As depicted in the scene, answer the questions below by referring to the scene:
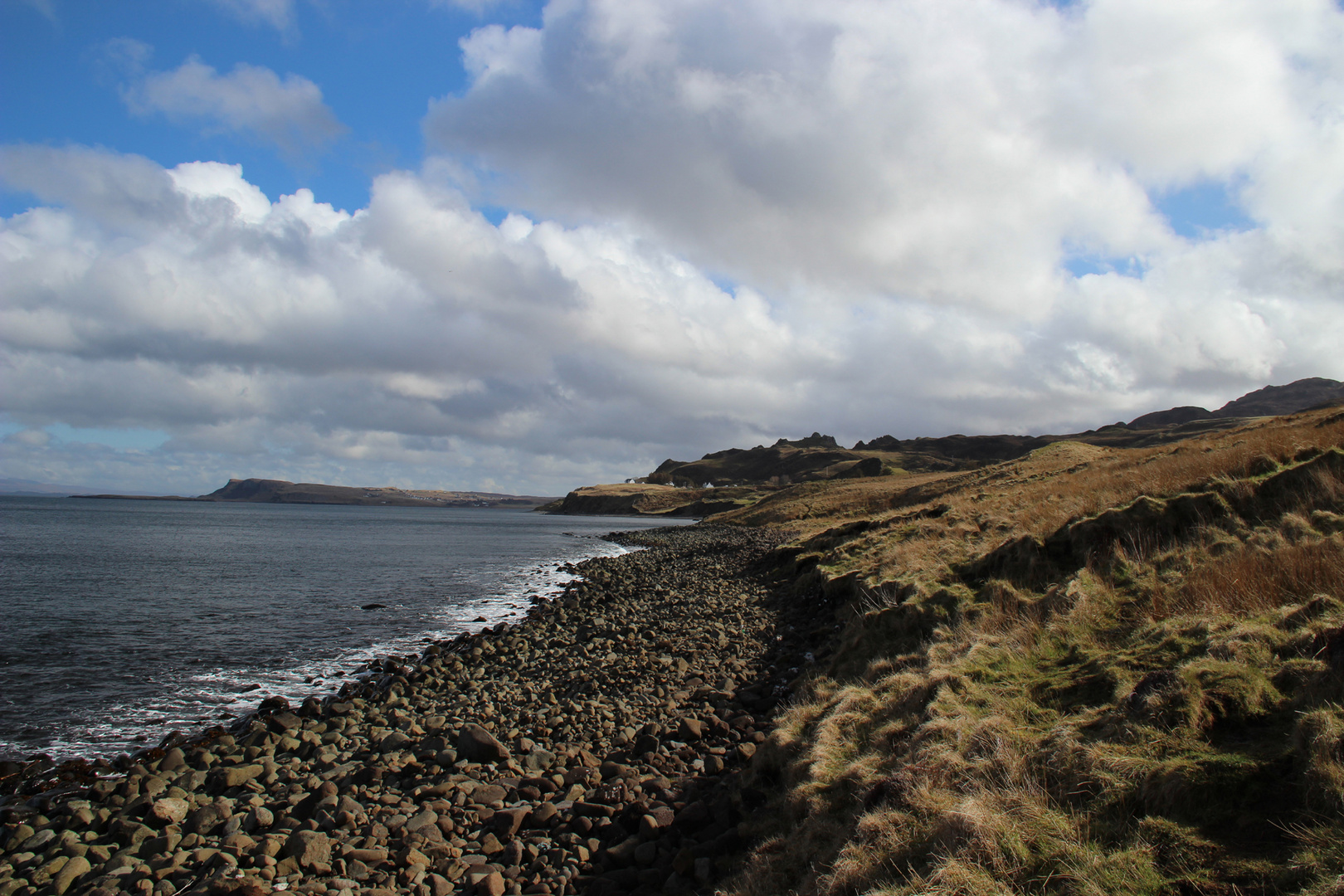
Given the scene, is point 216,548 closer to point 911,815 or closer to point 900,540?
point 900,540

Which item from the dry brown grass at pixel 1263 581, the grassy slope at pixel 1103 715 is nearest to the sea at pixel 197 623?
the grassy slope at pixel 1103 715

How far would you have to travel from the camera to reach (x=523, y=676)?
1962 centimetres

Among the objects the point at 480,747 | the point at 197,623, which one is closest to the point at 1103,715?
the point at 480,747

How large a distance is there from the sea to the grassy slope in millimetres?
16639

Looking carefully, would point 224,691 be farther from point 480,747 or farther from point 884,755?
point 884,755

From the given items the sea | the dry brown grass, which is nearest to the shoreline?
the sea

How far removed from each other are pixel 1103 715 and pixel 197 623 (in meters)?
35.6

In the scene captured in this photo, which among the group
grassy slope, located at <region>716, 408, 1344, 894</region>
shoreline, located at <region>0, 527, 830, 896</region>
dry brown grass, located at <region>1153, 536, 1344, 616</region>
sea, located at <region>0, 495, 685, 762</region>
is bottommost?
sea, located at <region>0, 495, 685, 762</region>

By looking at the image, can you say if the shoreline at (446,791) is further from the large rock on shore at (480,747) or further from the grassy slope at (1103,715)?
A: the grassy slope at (1103,715)

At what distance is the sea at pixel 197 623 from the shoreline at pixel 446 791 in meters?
3.05

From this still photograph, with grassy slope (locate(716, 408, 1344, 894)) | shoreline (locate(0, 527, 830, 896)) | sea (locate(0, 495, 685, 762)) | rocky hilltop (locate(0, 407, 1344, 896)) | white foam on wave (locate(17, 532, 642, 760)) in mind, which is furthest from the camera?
sea (locate(0, 495, 685, 762))

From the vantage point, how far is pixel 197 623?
98.8 feet

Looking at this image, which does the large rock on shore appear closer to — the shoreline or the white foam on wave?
the shoreline

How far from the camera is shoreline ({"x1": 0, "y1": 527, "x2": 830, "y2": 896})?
29.2 ft
